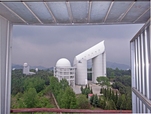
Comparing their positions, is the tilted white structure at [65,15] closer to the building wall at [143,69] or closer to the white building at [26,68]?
the building wall at [143,69]

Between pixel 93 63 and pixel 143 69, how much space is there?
9133 millimetres

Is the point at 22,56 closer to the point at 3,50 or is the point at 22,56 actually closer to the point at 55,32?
the point at 55,32

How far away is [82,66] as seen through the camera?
10766mm

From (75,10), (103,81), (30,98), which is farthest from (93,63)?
(75,10)

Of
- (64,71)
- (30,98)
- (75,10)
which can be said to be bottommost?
(30,98)

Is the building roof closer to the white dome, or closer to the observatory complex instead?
the white dome

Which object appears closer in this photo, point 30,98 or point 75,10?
point 75,10

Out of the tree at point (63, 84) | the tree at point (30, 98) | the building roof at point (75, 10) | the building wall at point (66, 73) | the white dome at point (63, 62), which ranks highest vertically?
the building roof at point (75, 10)

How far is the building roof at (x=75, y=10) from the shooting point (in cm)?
154

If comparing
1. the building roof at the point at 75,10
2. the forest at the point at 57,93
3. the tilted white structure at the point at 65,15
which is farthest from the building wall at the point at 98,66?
the building roof at the point at 75,10

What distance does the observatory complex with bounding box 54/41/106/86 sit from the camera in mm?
9859

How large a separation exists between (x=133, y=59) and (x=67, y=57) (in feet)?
24.0

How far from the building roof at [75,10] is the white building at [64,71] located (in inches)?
287

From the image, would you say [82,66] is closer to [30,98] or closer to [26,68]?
[26,68]
